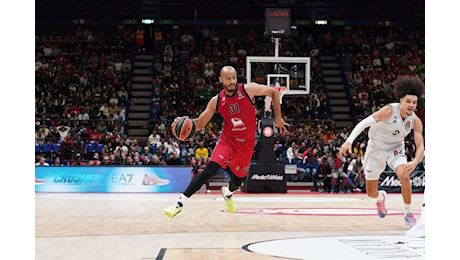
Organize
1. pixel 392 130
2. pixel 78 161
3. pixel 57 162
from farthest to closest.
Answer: pixel 78 161 → pixel 57 162 → pixel 392 130

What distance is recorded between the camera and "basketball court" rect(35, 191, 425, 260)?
187 inches

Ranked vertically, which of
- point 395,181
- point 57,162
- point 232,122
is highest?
point 232,122

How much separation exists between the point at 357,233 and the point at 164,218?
10.3 feet

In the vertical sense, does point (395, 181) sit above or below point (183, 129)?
below

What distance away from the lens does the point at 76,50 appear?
80.9 feet

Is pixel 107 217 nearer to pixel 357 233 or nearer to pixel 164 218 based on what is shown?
pixel 164 218

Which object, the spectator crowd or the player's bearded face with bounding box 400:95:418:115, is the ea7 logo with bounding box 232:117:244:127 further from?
the spectator crowd

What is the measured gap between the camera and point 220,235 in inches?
243

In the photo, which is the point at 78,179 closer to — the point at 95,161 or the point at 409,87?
the point at 95,161

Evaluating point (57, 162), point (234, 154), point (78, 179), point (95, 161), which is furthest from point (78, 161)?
point (234, 154)

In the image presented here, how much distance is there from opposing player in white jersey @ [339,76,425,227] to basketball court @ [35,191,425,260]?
52cm

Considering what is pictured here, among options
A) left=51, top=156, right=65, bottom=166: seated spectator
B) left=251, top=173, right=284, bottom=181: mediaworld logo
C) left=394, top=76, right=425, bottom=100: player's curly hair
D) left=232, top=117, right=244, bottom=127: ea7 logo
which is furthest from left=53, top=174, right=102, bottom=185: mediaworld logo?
left=394, top=76, right=425, bottom=100: player's curly hair

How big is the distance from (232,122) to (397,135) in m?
2.03
